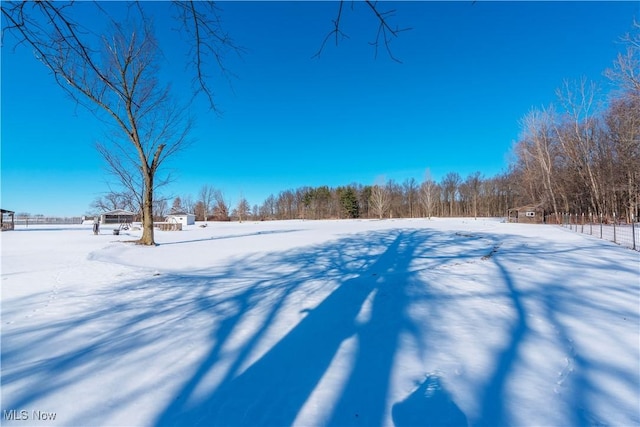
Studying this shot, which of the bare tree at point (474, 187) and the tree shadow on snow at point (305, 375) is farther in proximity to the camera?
the bare tree at point (474, 187)

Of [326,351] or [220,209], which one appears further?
[220,209]

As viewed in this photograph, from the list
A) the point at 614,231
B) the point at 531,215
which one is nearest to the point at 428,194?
the point at 531,215

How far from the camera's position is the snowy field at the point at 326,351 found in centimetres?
199

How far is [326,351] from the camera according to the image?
284cm

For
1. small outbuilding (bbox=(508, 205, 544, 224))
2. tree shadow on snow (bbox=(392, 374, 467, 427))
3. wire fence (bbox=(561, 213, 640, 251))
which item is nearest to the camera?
tree shadow on snow (bbox=(392, 374, 467, 427))

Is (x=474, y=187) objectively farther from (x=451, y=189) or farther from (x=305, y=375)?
(x=305, y=375)

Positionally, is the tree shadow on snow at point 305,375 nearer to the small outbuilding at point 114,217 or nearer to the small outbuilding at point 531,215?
the small outbuilding at point 531,215

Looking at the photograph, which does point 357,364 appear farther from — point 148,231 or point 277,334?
point 148,231

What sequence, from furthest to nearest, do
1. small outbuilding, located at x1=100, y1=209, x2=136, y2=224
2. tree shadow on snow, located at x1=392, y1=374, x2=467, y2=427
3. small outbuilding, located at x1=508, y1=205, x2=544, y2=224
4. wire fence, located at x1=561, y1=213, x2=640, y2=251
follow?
small outbuilding, located at x1=100, y1=209, x2=136, y2=224
small outbuilding, located at x1=508, y1=205, x2=544, y2=224
wire fence, located at x1=561, y1=213, x2=640, y2=251
tree shadow on snow, located at x1=392, y1=374, x2=467, y2=427

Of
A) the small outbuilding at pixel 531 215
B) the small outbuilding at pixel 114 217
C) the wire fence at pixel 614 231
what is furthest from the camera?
the small outbuilding at pixel 114 217

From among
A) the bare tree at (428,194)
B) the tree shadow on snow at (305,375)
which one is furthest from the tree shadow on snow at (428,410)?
the bare tree at (428,194)

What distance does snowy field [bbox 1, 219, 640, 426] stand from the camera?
199 cm

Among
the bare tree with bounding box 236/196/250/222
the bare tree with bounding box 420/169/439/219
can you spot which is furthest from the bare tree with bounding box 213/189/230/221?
the bare tree with bounding box 420/169/439/219

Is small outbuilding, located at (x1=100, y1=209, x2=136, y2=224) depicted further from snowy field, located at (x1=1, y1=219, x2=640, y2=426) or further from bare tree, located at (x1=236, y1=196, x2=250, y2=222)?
snowy field, located at (x1=1, y1=219, x2=640, y2=426)
